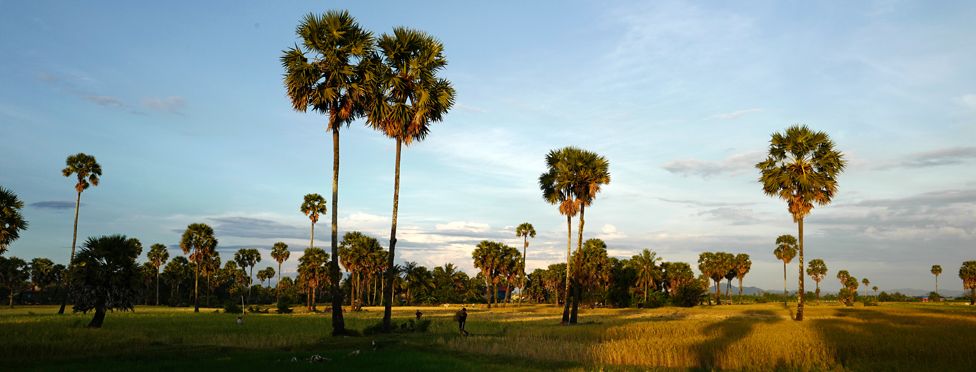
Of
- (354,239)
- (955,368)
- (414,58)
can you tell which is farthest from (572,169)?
(354,239)

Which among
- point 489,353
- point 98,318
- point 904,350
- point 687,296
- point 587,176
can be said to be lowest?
point 687,296

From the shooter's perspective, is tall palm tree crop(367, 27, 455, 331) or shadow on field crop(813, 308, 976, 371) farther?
tall palm tree crop(367, 27, 455, 331)

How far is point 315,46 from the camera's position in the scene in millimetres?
30922

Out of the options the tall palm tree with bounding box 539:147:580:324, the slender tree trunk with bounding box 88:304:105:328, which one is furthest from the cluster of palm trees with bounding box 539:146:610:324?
the slender tree trunk with bounding box 88:304:105:328

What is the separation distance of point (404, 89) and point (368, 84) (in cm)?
256

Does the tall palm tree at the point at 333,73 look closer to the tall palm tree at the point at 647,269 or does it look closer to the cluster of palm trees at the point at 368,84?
the cluster of palm trees at the point at 368,84

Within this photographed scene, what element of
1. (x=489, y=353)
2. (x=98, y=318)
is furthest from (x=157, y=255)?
(x=489, y=353)

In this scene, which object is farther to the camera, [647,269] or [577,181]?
[647,269]

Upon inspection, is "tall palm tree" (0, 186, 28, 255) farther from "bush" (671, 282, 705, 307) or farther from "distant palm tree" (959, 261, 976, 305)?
"distant palm tree" (959, 261, 976, 305)

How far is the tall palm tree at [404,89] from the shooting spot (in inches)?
1288

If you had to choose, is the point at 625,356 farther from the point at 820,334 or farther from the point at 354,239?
the point at 354,239

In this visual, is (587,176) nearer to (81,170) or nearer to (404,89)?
(404,89)

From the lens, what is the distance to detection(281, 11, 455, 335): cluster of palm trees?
30812mm

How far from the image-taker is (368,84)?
3189 cm
